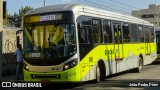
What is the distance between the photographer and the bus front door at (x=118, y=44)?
Result: 59.7 ft

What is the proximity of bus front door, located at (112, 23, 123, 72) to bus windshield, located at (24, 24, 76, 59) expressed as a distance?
15.0 ft

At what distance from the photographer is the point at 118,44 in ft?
60.8

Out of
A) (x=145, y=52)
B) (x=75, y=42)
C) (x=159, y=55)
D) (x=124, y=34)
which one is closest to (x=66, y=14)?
(x=75, y=42)

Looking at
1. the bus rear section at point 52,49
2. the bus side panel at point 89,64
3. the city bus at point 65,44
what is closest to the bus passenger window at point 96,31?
the city bus at point 65,44

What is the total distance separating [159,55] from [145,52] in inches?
271

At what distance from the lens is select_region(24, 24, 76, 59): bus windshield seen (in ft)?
45.2

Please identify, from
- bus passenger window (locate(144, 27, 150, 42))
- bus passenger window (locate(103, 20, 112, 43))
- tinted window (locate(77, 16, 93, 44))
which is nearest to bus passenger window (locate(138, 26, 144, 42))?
bus passenger window (locate(144, 27, 150, 42))

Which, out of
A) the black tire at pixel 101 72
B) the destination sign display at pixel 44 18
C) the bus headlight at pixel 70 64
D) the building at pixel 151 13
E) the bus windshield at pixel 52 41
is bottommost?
the black tire at pixel 101 72

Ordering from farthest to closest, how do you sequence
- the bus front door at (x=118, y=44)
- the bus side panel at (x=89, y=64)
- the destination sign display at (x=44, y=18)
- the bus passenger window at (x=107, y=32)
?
1. the bus front door at (x=118, y=44)
2. the bus passenger window at (x=107, y=32)
3. the bus side panel at (x=89, y=64)
4. the destination sign display at (x=44, y=18)

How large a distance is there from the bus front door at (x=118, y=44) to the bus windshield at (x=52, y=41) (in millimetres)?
4578

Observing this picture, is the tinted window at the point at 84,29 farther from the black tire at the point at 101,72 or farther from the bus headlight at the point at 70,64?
the black tire at the point at 101,72

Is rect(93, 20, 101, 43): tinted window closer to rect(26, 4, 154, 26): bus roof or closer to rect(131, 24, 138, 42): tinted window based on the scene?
rect(26, 4, 154, 26): bus roof

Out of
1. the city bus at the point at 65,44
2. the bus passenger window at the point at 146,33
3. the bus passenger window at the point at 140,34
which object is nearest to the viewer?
the city bus at the point at 65,44

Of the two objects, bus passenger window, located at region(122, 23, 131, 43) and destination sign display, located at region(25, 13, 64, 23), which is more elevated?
destination sign display, located at region(25, 13, 64, 23)
